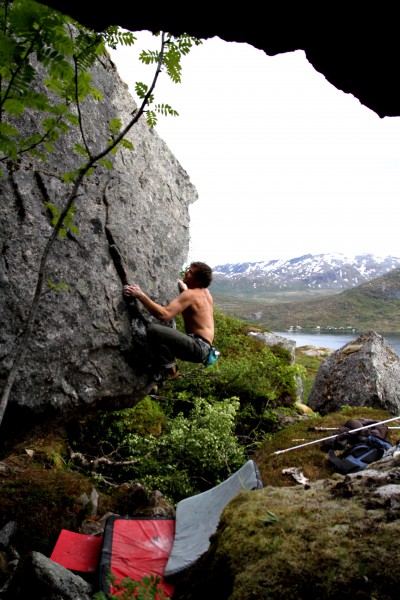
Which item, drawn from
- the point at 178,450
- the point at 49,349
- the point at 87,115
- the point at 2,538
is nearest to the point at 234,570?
the point at 49,349

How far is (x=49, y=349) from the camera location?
5.48m

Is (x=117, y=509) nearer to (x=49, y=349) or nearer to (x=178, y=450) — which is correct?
(x=178, y=450)

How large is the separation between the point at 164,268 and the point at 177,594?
17.6 feet

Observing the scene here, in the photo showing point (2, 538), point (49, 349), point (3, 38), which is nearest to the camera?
point (3, 38)

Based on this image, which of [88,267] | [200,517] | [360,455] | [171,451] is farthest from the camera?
[171,451]

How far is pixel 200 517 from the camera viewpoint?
6680 mm

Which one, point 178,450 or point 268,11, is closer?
point 268,11

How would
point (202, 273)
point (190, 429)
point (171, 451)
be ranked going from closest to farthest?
point (202, 273) → point (171, 451) → point (190, 429)

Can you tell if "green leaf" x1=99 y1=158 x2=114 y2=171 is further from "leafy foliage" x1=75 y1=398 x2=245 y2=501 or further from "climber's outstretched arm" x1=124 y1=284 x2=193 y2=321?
"leafy foliage" x1=75 y1=398 x2=245 y2=501

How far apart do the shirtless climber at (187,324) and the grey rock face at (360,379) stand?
12561 millimetres

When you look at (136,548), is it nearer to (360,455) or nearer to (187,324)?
(187,324)

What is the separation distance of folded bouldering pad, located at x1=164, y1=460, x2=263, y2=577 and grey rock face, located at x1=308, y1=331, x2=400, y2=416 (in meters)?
12.6

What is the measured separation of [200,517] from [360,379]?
45.0ft

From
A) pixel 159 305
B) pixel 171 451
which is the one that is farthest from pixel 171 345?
pixel 171 451
